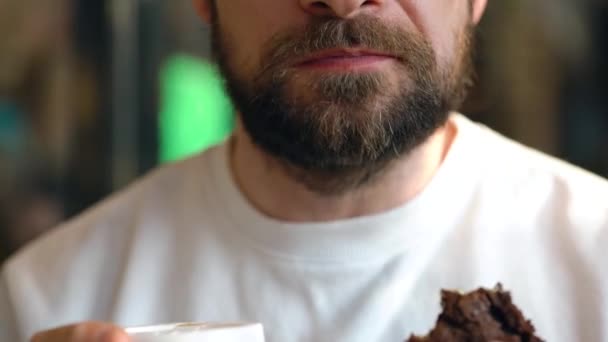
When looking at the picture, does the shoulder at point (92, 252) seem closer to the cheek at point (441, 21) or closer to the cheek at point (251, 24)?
the cheek at point (251, 24)

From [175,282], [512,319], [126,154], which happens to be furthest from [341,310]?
[126,154]

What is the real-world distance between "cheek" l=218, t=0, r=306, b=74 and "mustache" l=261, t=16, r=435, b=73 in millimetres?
13

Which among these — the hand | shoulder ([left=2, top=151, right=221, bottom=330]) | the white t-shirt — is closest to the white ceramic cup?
the hand

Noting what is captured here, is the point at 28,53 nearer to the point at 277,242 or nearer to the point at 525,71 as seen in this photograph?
the point at 525,71

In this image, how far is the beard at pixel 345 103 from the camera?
2.52ft

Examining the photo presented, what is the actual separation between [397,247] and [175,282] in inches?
9.4

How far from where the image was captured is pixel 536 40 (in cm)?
164

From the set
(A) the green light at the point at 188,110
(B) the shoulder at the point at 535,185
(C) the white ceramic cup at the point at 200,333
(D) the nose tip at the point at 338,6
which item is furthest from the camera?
(A) the green light at the point at 188,110

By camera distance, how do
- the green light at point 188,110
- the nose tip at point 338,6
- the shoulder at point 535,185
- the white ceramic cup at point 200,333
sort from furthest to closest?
the green light at point 188,110 < the shoulder at point 535,185 < the nose tip at point 338,6 < the white ceramic cup at point 200,333

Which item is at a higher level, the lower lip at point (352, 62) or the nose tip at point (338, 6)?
the nose tip at point (338, 6)

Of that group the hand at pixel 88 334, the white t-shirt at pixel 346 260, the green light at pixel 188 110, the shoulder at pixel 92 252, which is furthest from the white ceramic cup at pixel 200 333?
the green light at pixel 188 110

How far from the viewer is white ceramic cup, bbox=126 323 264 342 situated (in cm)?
49

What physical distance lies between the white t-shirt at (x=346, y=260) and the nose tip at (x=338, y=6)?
0.21 m

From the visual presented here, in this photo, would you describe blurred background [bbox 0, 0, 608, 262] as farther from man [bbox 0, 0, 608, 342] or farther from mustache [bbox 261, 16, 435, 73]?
mustache [bbox 261, 16, 435, 73]
